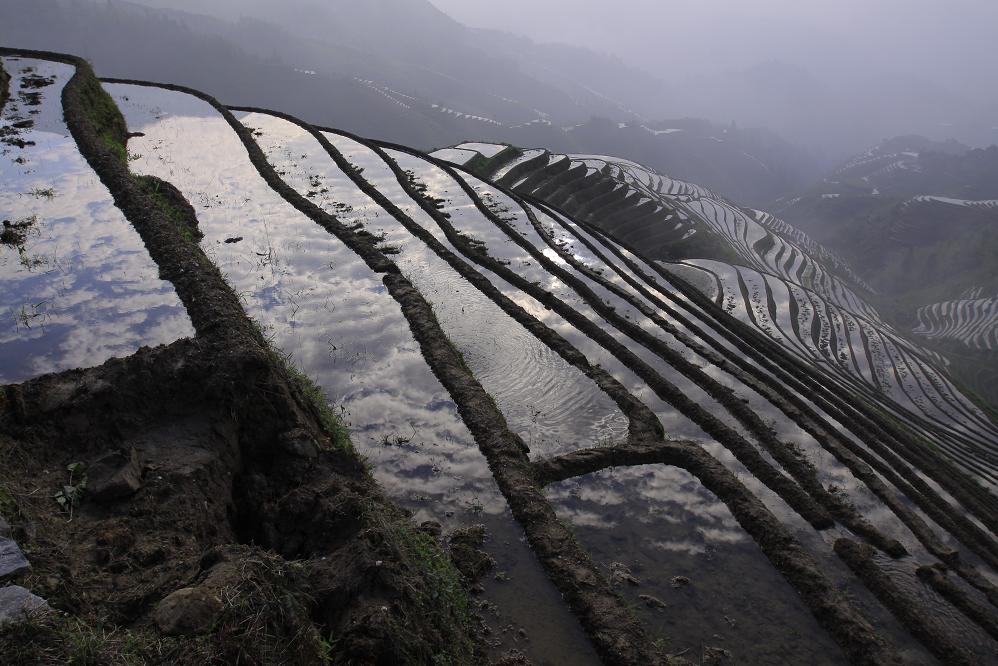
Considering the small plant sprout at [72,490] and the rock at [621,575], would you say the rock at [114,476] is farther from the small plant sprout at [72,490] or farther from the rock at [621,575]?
the rock at [621,575]

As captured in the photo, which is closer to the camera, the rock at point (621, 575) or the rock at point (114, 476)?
the rock at point (114, 476)

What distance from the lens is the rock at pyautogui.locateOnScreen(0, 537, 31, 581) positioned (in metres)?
3.35

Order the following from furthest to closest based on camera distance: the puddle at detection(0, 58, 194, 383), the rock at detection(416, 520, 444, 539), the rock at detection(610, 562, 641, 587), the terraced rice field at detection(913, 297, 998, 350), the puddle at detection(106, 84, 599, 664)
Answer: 1. the terraced rice field at detection(913, 297, 998, 350)
2. the puddle at detection(0, 58, 194, 383)
3. the rock at detection(416, 520, 444, 539)
4. the rock at detection(610, 562, 641, 587)
5. the puddle at detection(106, 84, 599, 664)

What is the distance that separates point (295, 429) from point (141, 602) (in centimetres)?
268

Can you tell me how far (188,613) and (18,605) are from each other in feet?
2.80

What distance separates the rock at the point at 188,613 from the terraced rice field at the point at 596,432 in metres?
3.03

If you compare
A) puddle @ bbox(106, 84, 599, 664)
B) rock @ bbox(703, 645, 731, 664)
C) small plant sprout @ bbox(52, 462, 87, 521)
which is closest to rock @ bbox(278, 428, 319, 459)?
puddle @ bbox(106, 84, 599, 664)

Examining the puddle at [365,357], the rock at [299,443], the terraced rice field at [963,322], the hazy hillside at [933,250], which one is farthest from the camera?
the hazy hillside at [933,250]

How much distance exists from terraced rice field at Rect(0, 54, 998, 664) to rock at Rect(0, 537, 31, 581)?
383cm

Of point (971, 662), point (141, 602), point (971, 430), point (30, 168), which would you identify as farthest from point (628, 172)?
point (141, 602)

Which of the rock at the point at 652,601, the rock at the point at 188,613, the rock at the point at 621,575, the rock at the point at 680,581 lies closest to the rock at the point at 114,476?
the rock at the point at 188,613

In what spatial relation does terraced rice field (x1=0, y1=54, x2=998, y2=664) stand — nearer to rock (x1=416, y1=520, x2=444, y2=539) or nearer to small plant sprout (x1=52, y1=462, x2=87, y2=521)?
rock (x1=416, y1=520, x2=444, y2=539)

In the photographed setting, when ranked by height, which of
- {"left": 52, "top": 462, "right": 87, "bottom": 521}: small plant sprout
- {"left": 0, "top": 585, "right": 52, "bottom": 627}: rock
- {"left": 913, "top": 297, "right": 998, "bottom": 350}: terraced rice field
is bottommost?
{"left": 913, "top": 297, "right": 998, "bottom": 350}: terraced rice field

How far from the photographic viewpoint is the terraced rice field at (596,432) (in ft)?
19.9
